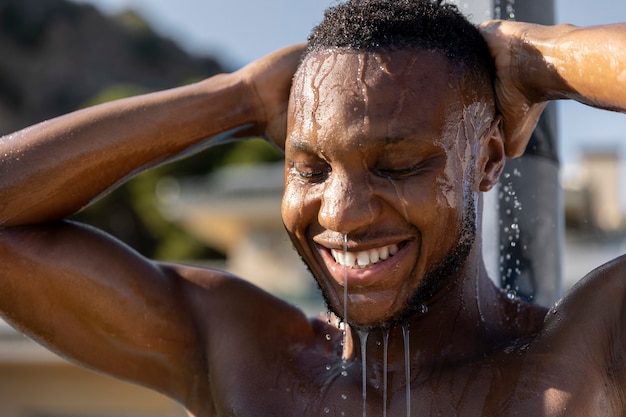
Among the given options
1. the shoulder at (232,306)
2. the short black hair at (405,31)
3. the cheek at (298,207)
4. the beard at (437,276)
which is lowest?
the shoulder at (232,306)

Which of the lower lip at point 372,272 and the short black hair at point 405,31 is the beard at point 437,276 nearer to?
the lower lip at point 372,272

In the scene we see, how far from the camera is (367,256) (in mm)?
1856

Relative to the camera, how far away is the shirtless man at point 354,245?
1856 millimetres

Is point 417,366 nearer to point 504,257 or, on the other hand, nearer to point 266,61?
point 504,257

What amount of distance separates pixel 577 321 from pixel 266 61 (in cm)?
93

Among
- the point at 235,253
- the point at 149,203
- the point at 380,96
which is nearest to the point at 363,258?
the point at 380,96

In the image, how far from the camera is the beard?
191 centimetres

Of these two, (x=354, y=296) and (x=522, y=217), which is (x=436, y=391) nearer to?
(x=354, y=296)

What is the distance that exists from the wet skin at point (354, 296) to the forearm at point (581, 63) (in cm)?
14

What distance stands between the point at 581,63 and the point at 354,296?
2.16ft

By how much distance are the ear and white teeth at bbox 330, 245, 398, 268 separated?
0.29 meters

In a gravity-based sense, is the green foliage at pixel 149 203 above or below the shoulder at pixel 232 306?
below

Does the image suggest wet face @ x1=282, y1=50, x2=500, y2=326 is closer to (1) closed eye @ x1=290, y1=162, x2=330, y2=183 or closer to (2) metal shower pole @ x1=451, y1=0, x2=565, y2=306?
(1) closed eye @ x1=290, y1=162, x2=330, y2=183

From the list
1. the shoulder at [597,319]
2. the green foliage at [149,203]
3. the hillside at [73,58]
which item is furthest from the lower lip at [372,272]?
the hillside at [73,58]
